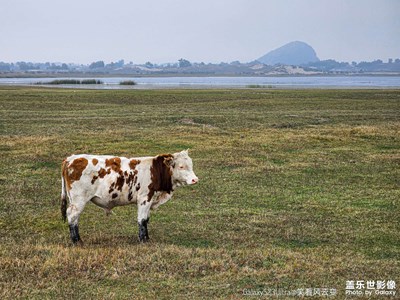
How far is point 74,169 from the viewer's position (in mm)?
12617

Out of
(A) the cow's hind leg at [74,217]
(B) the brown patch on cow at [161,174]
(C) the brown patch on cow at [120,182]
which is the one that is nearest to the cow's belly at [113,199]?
(C) the brown patch on cow at [120,182]

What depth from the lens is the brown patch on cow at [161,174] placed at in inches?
521

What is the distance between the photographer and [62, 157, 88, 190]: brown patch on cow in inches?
496

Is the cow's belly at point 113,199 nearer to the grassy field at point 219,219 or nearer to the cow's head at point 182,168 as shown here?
the grassy field at point 219,219

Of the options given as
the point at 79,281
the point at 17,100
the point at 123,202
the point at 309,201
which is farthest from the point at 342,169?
the point at 17,100

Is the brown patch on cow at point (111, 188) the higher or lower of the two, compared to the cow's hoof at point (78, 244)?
higher

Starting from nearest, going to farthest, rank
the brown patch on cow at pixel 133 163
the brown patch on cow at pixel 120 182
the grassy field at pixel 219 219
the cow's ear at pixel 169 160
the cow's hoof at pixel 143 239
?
the grassy field at pixel 219 219, the brown patch on cow at pixel 120 182, the cow's hoof at pixel 143 239, the brown patch on cow at pixel 133 163, the cow's ear at pixel 169 160

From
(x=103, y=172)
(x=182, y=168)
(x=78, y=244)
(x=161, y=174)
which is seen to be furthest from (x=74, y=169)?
(x=182, y=168)

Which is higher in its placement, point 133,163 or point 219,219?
point 133,163

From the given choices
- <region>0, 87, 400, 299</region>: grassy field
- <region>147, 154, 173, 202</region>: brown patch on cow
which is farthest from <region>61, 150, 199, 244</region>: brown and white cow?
<region>0, 87, 400, 299</region>: grassy field

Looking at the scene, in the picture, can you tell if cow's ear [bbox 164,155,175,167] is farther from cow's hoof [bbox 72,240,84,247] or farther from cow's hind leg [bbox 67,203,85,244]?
cow's hoof [bbox 72,240,84,247]

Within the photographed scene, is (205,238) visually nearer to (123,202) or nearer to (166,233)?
(166,233)

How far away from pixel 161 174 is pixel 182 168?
52 centimetres

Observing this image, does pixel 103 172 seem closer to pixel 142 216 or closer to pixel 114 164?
pixel 114 164
